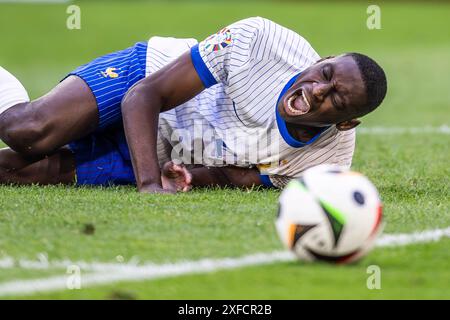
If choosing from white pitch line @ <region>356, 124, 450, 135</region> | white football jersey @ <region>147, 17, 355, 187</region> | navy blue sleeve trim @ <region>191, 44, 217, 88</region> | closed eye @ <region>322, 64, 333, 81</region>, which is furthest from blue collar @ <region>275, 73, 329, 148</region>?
white pitch line @ <region>356, 124, 450, 135</region>

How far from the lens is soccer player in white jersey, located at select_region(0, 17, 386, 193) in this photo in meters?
6.26

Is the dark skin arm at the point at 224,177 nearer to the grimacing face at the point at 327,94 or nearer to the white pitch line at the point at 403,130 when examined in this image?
the grimacing face at the point at 327,94

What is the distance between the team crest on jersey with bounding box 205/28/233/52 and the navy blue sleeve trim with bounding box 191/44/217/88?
0.08 metres

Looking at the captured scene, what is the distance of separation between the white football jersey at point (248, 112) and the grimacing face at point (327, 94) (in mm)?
204

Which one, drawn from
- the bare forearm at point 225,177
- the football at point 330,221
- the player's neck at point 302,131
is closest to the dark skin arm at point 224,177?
the bare forearm at point 225,177

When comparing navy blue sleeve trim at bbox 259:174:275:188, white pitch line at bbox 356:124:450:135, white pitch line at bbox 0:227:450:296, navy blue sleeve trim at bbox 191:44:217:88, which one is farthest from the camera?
white pitch line at bbox 356:124:450:135

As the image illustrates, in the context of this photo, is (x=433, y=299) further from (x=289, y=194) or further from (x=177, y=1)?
(x=177, y=1)

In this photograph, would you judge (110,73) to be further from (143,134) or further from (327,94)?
(327,94)

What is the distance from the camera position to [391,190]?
6844mm

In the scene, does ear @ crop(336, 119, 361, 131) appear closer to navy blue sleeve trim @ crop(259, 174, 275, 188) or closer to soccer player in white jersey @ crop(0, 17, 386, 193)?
soccer player in white jersey @ crop(0, 17, 386, 193)

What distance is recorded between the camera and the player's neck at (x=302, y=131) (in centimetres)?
646

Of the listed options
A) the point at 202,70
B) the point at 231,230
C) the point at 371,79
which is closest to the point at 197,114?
the point at 202,70

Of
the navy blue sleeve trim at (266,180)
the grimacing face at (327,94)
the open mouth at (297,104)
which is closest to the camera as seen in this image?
the grimacing face at (327,94)
